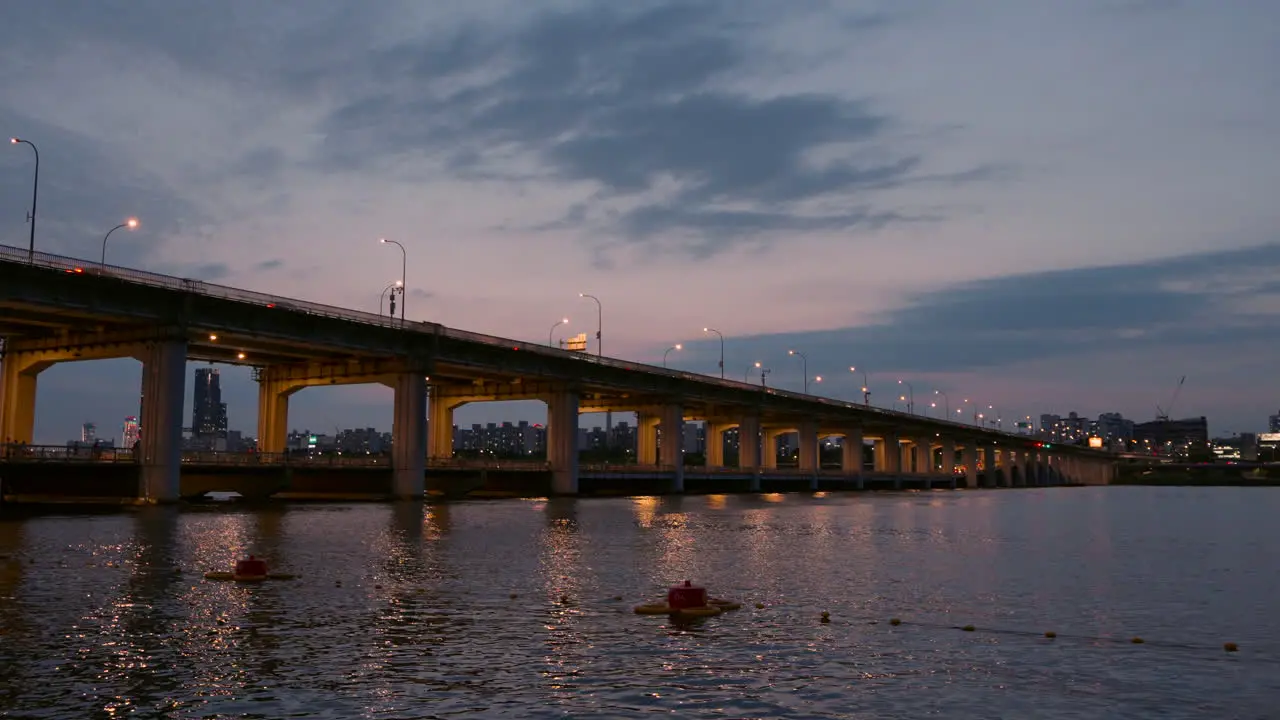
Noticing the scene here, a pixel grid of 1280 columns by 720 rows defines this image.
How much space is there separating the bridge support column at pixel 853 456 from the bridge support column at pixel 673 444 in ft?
190

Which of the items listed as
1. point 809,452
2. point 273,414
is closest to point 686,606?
point 273,414

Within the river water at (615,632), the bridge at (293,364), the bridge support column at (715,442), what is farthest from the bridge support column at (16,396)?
the bridge support column at (715,442)

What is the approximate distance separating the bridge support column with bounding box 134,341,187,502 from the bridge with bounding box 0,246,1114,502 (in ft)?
0.28

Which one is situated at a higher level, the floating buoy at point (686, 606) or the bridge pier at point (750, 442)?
the bridge pier at point (750, 442)

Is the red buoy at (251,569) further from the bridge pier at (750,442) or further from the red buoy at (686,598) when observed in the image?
the bridge pier at (750,442)

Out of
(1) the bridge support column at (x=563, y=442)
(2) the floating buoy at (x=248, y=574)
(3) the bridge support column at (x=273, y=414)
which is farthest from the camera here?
(1) the bridge support column at (x=563, y=442)

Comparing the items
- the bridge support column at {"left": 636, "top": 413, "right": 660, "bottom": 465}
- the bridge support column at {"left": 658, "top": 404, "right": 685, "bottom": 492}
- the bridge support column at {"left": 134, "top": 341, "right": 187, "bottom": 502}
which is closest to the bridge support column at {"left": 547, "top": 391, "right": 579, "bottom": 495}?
the bridge support column at {"left": 658, "top": 404, "right": 685, "bottom": 492}

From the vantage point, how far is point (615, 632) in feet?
65.4

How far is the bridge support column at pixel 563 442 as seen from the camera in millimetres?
108188

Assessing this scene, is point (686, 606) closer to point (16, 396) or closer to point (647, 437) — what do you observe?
point (16, 396)

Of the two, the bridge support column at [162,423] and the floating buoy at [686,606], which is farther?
the bridge support column at [162,423]

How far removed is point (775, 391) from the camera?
149250 mm

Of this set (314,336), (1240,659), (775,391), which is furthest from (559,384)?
(1240,659)

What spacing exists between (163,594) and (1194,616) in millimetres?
22305
